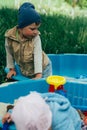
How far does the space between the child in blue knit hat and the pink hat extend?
900 mm

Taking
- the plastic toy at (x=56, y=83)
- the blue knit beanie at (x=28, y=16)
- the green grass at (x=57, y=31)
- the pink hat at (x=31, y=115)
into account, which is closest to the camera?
the pink hat at (x=31, y=115)

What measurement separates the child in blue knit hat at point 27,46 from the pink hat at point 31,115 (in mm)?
900

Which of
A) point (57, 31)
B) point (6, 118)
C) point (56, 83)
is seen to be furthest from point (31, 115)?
point (57, 31)

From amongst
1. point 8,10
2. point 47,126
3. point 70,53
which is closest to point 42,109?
point 47,126

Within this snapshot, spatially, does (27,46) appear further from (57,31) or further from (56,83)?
(57,31)

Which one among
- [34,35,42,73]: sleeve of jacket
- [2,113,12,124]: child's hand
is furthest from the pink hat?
[34,35,42,73]: sleeve of jacket

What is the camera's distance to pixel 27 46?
2.56 meters

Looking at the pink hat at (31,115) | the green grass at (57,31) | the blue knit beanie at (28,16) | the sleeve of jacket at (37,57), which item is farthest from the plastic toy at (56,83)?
the green grass at (57,31)

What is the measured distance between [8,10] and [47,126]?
8.11 feet

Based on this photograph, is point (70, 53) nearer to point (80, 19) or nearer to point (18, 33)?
point (80, 19)

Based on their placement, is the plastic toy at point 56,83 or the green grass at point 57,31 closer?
the plastic toy at point 56,83

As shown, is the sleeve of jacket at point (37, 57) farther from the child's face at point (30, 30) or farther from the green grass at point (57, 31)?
the green grass at point (57, 31)

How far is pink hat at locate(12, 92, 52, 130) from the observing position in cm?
158

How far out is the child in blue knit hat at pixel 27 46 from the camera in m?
2.46
